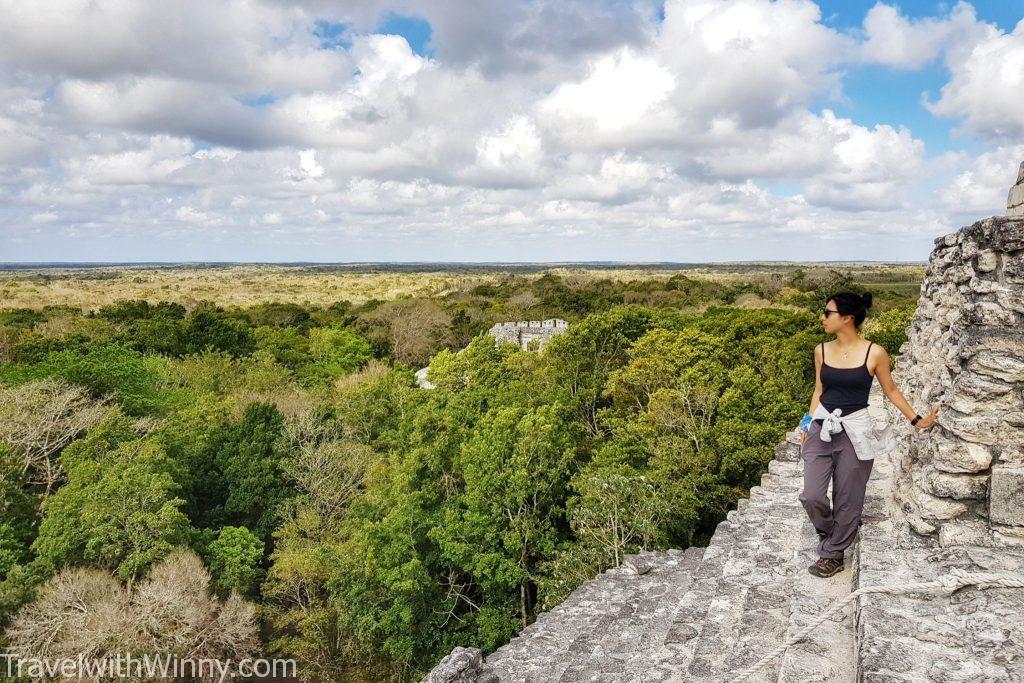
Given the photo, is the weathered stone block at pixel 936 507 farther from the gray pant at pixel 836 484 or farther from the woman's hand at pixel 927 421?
the woman's hand at pixel 927 421

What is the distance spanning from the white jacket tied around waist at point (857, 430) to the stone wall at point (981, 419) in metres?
0.44

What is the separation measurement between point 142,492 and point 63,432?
4789mm

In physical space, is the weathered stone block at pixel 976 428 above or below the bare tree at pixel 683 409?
above

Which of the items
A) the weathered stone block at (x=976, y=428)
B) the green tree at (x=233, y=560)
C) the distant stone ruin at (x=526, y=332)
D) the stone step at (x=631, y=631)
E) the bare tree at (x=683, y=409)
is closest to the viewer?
the weathered stone block at (x=976, y=428)

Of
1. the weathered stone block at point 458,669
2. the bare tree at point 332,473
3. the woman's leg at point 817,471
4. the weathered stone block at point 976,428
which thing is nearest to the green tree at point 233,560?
the bare tree at point 332,473

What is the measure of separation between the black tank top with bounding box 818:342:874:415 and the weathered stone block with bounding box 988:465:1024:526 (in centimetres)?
90

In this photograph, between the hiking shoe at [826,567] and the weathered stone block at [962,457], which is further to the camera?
the hiking shoe at [826,567]

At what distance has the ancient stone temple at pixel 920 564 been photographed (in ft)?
11.3

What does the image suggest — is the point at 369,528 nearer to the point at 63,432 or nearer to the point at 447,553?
the point at 447,553

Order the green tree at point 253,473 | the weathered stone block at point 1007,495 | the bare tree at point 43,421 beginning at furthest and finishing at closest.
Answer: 1. the green tree at point 253,473
2. the bare tree at point 43,421
3. the weathered stone block at point 1007,495

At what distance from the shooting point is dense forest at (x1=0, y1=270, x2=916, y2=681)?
514 inches

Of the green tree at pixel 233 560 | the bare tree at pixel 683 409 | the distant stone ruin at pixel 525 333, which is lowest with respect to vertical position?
the green tree at pixel 233 560

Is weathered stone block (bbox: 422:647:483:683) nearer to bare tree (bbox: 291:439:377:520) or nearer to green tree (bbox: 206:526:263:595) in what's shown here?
green tree (bbox: 206:526:263:595)

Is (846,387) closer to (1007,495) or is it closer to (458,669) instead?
(1007,495)
